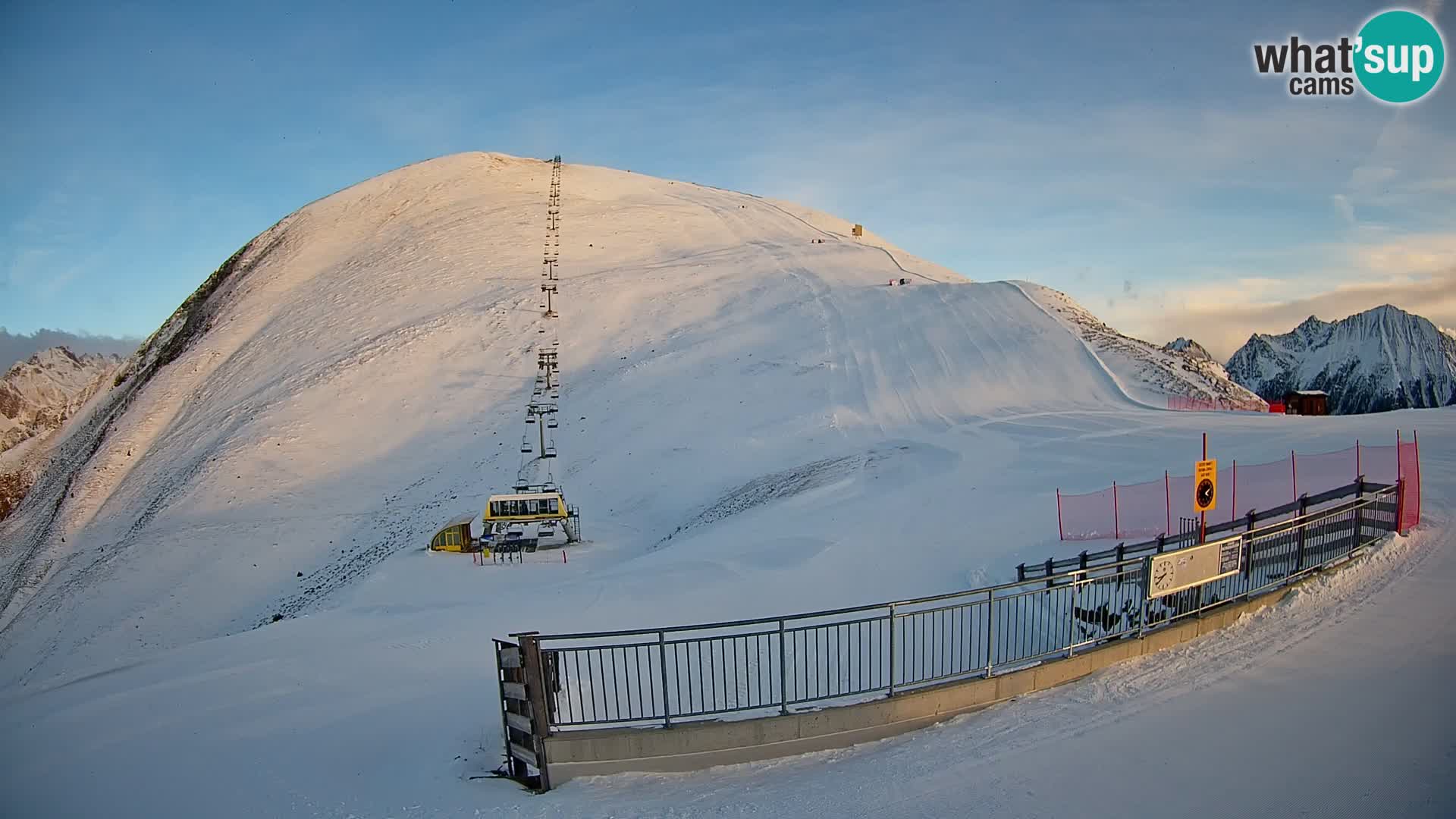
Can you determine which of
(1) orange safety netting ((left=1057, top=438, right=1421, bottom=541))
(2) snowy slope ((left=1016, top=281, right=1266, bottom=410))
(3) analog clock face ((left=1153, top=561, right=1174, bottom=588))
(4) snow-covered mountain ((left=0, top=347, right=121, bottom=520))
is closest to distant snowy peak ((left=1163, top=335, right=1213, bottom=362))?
(2) snowy slope ((left=1016, top=281, right=1266, bottom=410))

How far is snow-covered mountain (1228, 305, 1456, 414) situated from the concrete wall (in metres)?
166

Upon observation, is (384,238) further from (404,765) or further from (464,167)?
(404,765)

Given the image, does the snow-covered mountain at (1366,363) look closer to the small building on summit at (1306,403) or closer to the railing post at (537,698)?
the small building on summit at (1306,403)

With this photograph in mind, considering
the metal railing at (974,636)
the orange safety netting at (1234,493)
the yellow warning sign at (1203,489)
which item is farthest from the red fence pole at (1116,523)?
the yellow warning sign at (1203,489)

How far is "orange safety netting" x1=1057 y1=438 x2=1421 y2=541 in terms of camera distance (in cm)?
1808

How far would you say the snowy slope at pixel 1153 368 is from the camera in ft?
119

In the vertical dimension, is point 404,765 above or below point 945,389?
below

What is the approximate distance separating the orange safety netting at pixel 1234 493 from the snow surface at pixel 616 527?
1.01 metres

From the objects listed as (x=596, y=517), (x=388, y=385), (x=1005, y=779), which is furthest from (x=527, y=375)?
(x=1005, y=779)

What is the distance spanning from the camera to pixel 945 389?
37.0 meters

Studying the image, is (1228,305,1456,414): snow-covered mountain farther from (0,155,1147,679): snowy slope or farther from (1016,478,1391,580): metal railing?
(1016,478,1391,580): metal railing

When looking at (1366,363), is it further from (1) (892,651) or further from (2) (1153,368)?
(1) (892,651)

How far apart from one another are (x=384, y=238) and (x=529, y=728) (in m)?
59.4

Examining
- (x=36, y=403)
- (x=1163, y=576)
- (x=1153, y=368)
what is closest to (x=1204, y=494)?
(x=1163, y=576)
